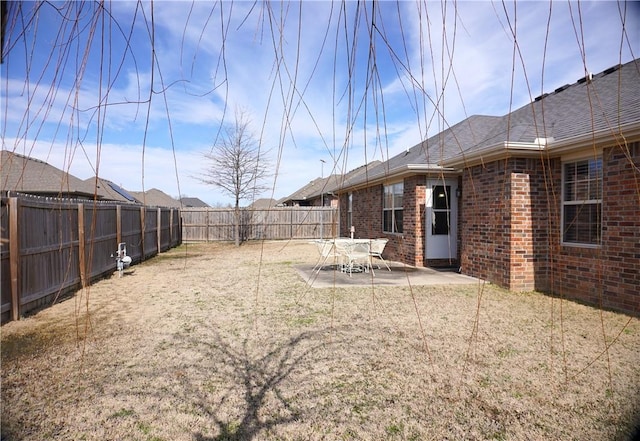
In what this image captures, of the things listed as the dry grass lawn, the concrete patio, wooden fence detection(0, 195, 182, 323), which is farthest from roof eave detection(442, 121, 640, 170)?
wooden fence detection(0, 195, 182, 323)

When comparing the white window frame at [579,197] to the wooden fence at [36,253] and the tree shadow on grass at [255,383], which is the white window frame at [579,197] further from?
the wooden fence at [36,253]

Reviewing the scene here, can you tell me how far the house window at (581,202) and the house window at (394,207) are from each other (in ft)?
14.4

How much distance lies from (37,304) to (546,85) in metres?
6.95

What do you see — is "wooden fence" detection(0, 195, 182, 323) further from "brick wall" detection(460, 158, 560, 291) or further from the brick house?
"brick wall" detection(460, 158, 560, 291)

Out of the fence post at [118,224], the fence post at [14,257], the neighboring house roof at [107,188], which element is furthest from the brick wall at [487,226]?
the fence post at [118,224]

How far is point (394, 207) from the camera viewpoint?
10.8 metres

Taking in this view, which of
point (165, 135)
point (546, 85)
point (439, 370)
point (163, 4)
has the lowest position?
point (439, 370)

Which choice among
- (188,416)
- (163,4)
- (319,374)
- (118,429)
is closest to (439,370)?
(319,374)

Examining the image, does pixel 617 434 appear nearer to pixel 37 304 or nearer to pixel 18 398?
pixel 18 398

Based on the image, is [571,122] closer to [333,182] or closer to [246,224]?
[246,224]

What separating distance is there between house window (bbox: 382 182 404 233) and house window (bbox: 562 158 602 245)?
440 cm

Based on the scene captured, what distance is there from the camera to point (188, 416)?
2.62 meters

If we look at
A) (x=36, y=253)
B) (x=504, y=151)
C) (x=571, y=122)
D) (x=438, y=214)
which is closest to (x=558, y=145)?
(x=504, y=151)

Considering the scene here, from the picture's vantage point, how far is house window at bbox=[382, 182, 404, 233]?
428 inches
